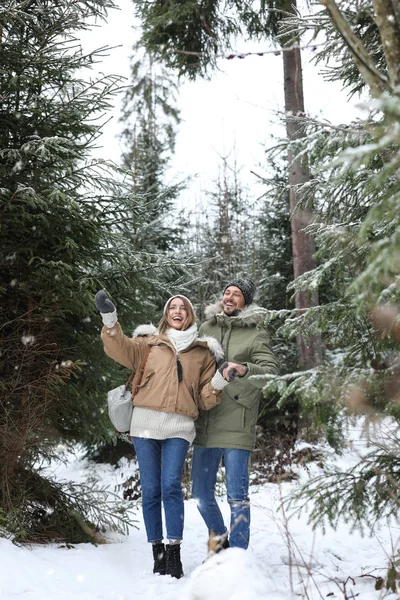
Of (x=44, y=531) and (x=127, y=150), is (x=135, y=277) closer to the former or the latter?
(x=44, y=531)

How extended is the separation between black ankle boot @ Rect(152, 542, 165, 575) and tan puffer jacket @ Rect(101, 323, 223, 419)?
972 mm

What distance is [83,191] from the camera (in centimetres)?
572

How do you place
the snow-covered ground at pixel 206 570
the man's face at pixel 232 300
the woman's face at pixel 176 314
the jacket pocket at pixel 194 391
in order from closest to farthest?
the snow-covered ground at pixel 206 570, the jacket pocket at pixel 194 391, the woman's face at pixel 176 314, the man's face at pixel 232 300

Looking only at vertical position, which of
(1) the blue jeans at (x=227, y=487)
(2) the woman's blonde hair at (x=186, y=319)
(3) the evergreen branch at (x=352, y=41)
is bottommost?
(1) the blue jeans at (x=227, y=487)

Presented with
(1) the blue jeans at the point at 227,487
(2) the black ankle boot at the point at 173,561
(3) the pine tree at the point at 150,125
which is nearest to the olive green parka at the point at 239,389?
(1) the blue jeans at the point at 227,487

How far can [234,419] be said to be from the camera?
13.7 ft

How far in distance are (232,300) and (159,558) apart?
202cm

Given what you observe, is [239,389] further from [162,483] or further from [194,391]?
[162,483]

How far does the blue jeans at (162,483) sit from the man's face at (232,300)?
1.12 m

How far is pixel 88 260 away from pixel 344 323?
8.23 ft

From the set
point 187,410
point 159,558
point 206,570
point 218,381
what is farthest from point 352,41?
point 159,558

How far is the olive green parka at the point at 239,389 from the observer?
414cm

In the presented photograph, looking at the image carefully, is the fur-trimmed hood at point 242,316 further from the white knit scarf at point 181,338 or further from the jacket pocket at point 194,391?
the jacket pocket at point 194,391

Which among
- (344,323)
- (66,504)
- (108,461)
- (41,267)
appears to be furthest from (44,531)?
(108,461)
